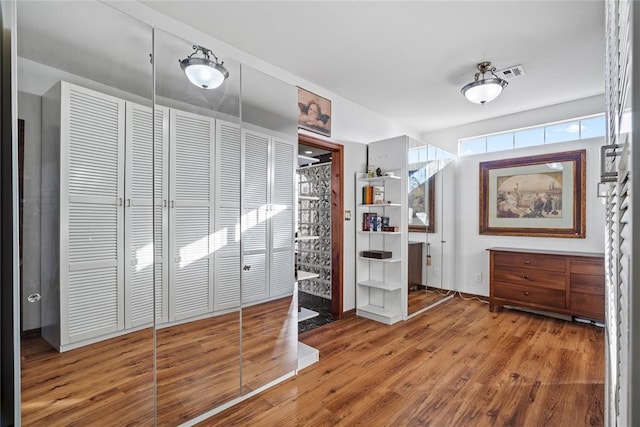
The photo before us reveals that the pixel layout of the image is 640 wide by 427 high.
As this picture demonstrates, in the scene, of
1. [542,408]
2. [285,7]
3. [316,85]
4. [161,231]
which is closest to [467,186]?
[316,85]

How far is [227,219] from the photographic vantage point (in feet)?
6.82

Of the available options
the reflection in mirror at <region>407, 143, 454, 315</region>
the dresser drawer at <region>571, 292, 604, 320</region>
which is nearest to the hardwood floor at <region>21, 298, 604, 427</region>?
the dresser drawer at <region>571, 292, 604, 320</region>

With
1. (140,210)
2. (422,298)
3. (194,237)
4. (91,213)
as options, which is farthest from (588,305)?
(91,213)

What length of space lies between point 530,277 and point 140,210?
13.8ft

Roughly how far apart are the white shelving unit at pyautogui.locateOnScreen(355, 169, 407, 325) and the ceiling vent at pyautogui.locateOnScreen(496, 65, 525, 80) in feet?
4.81

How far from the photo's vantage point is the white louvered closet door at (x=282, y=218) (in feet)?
7.73

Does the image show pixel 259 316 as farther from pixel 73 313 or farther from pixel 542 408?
pixel 542 408

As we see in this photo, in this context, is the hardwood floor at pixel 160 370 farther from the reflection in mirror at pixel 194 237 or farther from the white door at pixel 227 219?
the white door at pixel 227 219

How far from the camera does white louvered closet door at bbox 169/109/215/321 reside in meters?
1.87

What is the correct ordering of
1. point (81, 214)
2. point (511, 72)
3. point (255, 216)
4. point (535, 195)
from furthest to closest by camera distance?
point (535, 195)
point (511, 72)
point (255, 216)
point (81, 214)

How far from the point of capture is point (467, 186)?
4633mm

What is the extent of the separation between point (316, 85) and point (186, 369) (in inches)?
116

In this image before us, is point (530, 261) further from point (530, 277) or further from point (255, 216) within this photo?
point (255, 216)

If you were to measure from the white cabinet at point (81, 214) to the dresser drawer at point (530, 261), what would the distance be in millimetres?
4149
